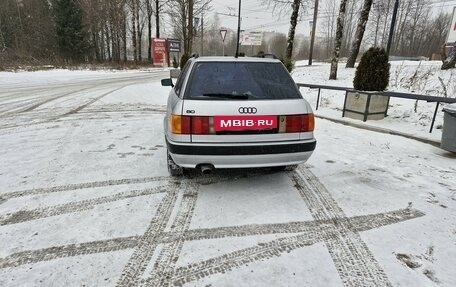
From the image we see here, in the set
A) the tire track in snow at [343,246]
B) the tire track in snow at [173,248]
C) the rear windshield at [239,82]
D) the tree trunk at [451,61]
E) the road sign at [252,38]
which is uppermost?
the road sign at [252,38]

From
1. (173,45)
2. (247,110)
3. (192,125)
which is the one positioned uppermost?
(173,45)

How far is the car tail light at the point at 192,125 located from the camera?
3225mm

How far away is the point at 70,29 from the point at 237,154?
129ft

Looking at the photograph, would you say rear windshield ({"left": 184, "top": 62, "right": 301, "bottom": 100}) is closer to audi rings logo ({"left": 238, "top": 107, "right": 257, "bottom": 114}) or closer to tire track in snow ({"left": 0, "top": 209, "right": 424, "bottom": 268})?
audi rings logo ({"left": 238, "top": 107, "right": 257, "bottom": 114})

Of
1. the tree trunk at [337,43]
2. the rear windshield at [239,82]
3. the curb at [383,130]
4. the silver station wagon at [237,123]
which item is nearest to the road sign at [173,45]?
the tree trunk at [337,43]

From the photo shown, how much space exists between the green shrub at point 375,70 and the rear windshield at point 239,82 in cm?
486

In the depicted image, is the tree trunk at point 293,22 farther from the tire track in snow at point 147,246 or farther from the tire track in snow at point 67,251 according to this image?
the tire track in snow at point 67,251

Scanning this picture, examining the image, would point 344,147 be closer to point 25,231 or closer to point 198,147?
point 198,147

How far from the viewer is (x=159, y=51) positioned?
1398 inches

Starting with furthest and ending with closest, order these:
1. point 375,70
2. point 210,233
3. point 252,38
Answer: point 252,38 → point 375,70 → point 210,233

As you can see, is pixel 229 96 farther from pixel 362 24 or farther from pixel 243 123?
pixel 362 24

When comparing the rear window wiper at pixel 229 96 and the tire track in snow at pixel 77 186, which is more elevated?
the rear window wiper at pixel 229 96

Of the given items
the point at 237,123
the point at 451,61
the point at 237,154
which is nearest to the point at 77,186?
the point at 237,154

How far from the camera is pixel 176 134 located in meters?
3.30
